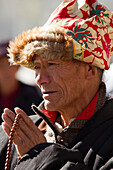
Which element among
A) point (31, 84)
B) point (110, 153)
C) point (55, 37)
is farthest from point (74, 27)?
point (31, 84)

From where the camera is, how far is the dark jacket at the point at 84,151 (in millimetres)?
1999

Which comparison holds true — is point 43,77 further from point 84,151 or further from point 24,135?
point 84,151

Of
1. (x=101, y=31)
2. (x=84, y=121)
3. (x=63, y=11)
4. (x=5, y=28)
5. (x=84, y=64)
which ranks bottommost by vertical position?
(x=84, y=121)

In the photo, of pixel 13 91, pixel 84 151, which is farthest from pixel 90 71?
pixel 13 91

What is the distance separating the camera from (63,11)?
8.52 feet

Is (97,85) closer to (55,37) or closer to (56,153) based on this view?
(55,37)

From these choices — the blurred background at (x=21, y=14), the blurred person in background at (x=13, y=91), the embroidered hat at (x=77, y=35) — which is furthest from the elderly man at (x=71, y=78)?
the blurred background at (x=21, y=14)

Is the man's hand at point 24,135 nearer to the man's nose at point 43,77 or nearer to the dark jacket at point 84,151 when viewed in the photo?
the dark jacket at point 84,151

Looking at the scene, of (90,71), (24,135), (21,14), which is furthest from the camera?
(21,14)

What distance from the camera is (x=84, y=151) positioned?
2.22 metres

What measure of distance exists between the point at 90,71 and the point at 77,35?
0.30 metres

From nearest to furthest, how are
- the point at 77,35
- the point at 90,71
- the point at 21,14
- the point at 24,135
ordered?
the point at 24,135 < the point at 77,35 < the point at 90,71 < the point at 21,14

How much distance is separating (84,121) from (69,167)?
0.51 metres

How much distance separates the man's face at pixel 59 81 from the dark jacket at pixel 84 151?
236mm
